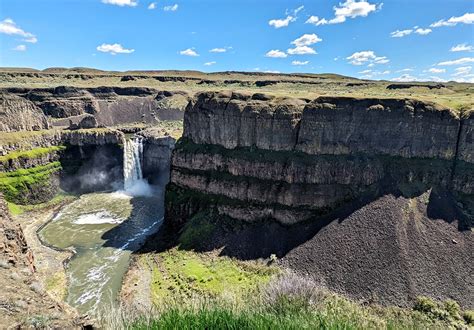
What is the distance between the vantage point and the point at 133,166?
297 ft

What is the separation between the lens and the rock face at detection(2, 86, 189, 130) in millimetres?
126625

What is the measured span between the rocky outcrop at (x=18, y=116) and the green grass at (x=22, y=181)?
16659 millimetres

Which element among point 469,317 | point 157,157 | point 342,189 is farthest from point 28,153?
point 469,317

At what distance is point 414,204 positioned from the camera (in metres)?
51.0

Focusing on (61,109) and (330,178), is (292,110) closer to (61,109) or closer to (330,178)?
(330,178)

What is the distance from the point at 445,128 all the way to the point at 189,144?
4429cm

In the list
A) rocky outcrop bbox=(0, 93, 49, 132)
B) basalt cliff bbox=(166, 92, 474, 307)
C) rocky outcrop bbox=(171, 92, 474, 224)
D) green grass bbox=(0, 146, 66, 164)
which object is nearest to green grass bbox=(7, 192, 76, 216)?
green grass bbox=(0, 146, 66, 164)

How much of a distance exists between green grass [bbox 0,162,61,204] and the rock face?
42477 millimetres

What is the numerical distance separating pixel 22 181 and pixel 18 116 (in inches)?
969

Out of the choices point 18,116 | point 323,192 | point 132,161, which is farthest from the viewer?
point 18,116

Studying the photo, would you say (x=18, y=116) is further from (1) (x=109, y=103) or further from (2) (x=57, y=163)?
(1) (x=109, y=103)

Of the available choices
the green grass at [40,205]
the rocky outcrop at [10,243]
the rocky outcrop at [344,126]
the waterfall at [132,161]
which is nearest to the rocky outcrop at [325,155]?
the rocky outcrop at [344,126]

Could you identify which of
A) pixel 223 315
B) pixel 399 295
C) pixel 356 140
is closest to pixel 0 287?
pixel 223 315

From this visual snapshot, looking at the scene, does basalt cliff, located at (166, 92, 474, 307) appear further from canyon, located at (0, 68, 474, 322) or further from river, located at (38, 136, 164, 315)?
river, located at (38, 136, 164, 315)
